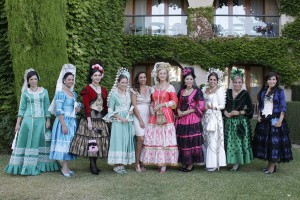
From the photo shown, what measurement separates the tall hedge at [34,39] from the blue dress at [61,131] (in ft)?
3.61

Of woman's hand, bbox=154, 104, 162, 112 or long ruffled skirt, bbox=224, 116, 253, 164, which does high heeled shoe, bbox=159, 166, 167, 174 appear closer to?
woman's hand, bbox=154, 104, 162, 112

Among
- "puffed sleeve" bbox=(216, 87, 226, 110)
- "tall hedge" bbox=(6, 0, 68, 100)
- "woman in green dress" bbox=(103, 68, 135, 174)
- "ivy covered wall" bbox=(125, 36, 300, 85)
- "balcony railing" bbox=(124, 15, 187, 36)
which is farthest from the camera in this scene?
"balcony railing" bbox=(124, 15, 187, 36)

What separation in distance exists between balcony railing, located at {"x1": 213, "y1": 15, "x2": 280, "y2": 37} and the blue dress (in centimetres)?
993

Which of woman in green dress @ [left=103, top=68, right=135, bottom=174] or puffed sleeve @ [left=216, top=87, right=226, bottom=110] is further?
puffed sleeve @ [left=216, top=87, right=226, bottom=110]

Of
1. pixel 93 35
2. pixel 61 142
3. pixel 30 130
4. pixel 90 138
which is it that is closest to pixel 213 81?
pixel 90 138

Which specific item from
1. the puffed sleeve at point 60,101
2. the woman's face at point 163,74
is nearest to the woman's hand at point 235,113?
the woman's face at point 163,74

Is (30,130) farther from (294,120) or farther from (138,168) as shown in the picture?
(294,120)

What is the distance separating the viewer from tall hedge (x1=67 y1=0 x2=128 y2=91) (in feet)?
26.2

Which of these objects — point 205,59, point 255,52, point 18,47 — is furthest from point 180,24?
point 18,47

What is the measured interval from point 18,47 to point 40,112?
1608 millimetres

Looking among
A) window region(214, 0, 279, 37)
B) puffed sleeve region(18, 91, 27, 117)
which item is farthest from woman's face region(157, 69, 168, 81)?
window region(214, 0, 279, 37)

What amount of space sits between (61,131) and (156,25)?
1015 cm

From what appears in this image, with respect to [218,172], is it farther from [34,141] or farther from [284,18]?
[284,18]

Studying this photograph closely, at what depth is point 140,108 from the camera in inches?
241
